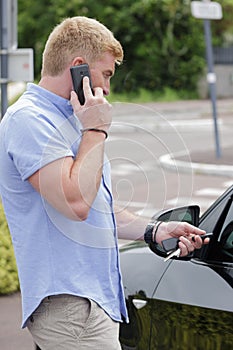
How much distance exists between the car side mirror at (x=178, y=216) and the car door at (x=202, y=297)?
0.27 m

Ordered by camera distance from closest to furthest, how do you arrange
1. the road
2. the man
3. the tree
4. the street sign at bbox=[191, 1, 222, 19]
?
the man, the road, the street sign at bbox=[191, 1, 222, 19], the tree

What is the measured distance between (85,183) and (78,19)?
537 mm

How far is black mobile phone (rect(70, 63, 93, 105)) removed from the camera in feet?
8.48

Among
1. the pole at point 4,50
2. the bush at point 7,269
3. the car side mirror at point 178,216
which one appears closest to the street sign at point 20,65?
the pole at point 4,50

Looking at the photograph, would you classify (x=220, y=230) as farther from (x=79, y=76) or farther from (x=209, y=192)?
(x=209, y=192)

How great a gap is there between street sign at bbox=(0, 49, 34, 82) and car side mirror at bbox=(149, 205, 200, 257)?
5.02 meters

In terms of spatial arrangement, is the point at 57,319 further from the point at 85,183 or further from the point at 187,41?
the point at 187,41

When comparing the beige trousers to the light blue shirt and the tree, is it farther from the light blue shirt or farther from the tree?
the tree

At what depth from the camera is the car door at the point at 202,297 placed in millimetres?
3195

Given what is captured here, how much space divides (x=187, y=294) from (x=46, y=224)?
0.92m

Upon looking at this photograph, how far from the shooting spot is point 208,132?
76.6 feet

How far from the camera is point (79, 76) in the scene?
2.59m

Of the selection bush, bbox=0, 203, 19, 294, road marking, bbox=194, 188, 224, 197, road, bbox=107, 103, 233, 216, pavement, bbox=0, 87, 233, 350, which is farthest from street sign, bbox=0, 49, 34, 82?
road, bbox=107, 103, 233, 216

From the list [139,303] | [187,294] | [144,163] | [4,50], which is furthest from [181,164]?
[144,163]
